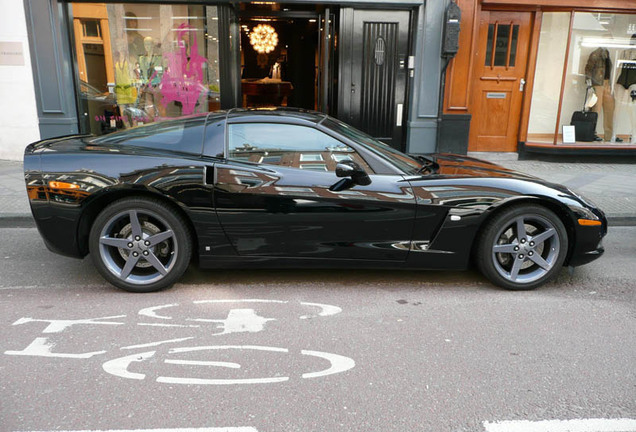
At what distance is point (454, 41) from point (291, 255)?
6.29 m

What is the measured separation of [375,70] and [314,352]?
23.2ft

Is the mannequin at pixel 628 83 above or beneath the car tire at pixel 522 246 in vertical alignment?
above

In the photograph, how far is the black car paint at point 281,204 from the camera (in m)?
3.82

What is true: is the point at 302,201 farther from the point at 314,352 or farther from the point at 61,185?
the point at 61,185

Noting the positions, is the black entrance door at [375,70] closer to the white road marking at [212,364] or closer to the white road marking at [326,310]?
the white road marking at [326,310]

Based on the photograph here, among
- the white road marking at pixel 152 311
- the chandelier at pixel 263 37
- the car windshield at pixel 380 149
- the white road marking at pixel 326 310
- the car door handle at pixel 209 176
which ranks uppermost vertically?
the chandelier at pixel 263 37

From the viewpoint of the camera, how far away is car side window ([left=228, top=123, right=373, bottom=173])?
3939mm

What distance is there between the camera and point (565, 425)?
244 centimetres

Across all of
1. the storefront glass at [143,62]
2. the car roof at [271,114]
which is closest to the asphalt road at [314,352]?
the car roof at [271,114]

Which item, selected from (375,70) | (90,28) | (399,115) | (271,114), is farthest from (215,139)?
(90,28)

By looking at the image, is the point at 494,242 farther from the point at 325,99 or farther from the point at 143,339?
the point at 325,99

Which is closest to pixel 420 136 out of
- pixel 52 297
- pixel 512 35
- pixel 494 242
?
pixel 512 35

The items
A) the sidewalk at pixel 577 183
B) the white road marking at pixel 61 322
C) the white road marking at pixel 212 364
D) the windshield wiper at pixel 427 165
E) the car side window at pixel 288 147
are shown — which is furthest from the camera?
the sidewalk at pixel 577 183

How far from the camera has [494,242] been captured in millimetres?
3988
